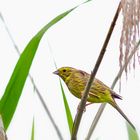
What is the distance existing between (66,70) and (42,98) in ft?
3.72

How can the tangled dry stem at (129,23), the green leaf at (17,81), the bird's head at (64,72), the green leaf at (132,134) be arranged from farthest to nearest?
1. the bird's head at (64,72)
2. the green leaf at (132,134)
3. the green leaf at (17,81)
4. the tangled dry stem at (129,23)

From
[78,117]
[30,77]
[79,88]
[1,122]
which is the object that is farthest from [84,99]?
[79,88]

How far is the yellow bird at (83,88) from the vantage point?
99.2 inches

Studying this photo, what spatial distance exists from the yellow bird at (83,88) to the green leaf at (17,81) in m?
0.85

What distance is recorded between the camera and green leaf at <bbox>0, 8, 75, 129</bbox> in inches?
60.7

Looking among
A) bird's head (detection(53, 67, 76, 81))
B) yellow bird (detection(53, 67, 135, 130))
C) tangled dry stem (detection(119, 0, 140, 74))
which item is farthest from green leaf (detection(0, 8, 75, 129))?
bird's head (detection(53, 67, 76, 81))

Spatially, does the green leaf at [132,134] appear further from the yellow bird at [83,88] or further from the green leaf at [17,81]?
the green leaf at [17,81]

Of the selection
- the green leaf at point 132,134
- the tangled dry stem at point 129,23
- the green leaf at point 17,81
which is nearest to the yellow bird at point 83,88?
the green leaf at point 132,134

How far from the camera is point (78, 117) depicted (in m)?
1.44

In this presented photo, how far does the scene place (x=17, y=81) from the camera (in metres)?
1.60

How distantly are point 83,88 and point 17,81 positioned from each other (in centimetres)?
118

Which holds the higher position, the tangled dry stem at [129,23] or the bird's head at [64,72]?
the tangled dry stem at [129,23]

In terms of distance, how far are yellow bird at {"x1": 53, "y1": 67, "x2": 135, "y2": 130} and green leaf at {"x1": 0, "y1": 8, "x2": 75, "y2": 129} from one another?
0.85 meters

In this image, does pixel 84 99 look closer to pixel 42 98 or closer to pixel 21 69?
pixel 21 69
